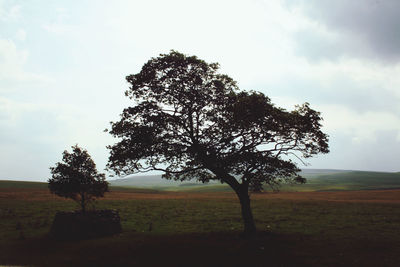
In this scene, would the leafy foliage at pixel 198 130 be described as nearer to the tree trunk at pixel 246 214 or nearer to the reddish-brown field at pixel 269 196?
the tree trunk at pixel 246 214

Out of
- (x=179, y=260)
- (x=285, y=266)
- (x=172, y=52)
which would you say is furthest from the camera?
(x=172, y=52)

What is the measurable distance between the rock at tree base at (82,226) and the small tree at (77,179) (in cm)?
156

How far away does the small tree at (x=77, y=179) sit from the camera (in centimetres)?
2786

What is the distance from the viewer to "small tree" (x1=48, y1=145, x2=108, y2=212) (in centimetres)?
2786

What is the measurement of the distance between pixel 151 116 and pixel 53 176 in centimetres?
1291

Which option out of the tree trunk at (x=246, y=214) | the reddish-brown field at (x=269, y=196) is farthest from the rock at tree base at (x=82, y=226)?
the reddish-brown field at (x=269, y=196)

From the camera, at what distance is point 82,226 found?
84.6 ft

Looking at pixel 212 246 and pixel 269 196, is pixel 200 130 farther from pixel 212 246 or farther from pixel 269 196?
pixel 269 196

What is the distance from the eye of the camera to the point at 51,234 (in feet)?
86.5

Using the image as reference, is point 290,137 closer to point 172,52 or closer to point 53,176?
point 172,52

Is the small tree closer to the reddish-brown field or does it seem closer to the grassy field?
the grassy field

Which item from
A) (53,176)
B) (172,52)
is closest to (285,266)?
(172,52)

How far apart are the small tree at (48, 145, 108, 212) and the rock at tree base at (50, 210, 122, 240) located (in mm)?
1558

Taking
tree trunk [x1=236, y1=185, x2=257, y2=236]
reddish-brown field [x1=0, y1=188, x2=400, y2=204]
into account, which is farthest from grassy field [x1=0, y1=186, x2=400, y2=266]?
reddish-brown field [x1=0, y1=188, x2=400, y2=204]
